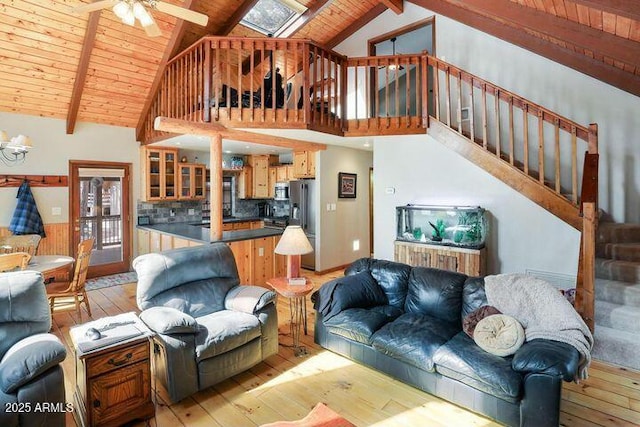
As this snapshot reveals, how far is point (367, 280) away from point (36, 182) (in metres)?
5.37

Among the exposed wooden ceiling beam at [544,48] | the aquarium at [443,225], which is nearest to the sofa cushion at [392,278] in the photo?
the aquarium at [443,225]

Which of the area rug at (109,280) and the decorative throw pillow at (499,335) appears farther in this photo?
the area rug at (109,280)

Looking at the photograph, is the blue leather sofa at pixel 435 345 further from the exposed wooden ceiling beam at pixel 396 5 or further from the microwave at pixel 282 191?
the exposed wooden ceiling beam at pixel 396 5

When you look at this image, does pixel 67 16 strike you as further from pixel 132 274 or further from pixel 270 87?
pixel 132 274

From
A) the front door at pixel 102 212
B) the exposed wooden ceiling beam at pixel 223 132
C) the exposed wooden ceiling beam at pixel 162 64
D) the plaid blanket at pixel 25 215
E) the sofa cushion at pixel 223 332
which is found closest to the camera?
the sofa cushion at pixel 223 332

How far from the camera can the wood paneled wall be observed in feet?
17.4

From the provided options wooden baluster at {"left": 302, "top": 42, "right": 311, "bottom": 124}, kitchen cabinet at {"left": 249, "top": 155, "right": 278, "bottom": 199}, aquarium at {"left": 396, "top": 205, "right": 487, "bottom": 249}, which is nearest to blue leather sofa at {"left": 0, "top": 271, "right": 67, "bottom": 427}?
wooden baluster at {"left": 302, "top": 42, "right": 311, "bottom": 124}

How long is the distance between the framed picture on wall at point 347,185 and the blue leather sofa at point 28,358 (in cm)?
483

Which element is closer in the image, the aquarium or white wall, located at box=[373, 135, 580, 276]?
white wall, located at box=[373, 135, 580, 276]

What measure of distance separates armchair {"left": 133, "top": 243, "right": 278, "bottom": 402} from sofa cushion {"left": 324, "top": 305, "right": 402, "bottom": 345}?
56 cm

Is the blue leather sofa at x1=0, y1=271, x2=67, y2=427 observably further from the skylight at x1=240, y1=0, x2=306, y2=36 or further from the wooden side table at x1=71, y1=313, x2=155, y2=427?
the skylight at x1=240, y1=0, x2=306, y2=36

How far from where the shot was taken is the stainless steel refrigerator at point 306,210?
611 centimetres

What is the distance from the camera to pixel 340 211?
6.44 m

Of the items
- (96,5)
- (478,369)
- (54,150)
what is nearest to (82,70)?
(54,150)
